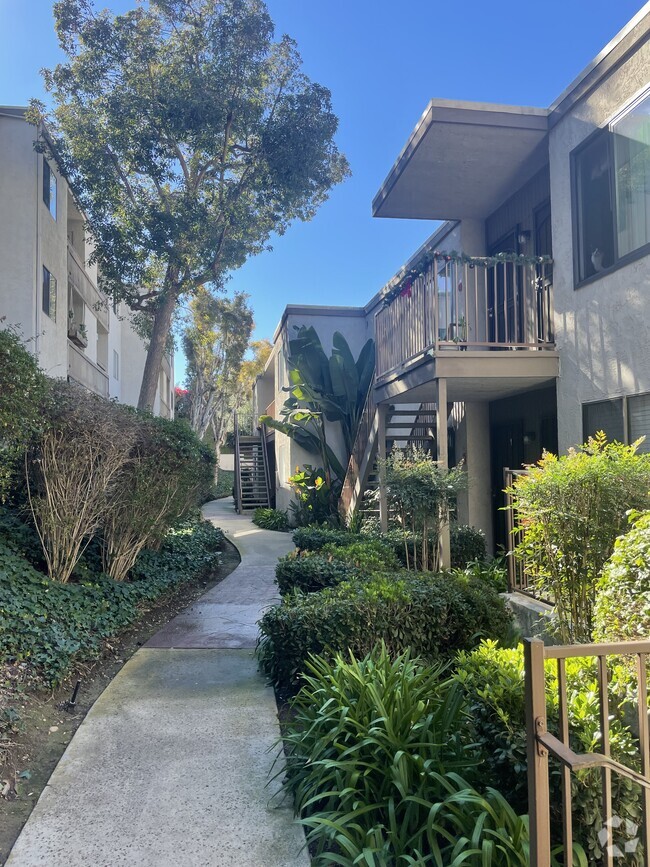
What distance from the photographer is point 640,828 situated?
219cm

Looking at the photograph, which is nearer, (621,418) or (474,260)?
(621,418)

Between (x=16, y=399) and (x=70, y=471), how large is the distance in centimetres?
118

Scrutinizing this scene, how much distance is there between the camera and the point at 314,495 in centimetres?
1443

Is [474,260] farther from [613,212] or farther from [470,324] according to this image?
[613,212]

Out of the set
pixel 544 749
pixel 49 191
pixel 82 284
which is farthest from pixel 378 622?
pixel 82 284

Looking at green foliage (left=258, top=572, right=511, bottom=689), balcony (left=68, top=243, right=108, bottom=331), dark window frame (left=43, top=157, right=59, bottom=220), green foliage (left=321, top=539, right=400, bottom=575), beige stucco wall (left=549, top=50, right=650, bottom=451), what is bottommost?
green foliage (left=258, top=572, right=511, bottom=689)

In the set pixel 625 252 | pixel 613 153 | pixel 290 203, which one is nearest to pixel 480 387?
pixel 625 252

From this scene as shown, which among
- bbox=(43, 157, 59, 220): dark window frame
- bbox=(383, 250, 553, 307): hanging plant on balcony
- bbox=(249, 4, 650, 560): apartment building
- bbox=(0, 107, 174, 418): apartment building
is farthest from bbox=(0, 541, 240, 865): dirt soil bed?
bbox=(43, 157, 59, 220): dark window frame

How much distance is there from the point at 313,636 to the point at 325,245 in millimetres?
20414

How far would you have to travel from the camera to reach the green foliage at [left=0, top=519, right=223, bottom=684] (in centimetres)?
455

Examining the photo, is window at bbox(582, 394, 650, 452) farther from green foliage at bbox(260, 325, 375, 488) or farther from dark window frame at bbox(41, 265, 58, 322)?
dark window frame at bbox(41, 265, 58, 322)

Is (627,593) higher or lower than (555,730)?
higher

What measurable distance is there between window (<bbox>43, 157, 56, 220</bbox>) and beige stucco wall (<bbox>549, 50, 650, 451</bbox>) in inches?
417

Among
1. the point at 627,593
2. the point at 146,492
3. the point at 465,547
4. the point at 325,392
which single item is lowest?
the point at 465,547
